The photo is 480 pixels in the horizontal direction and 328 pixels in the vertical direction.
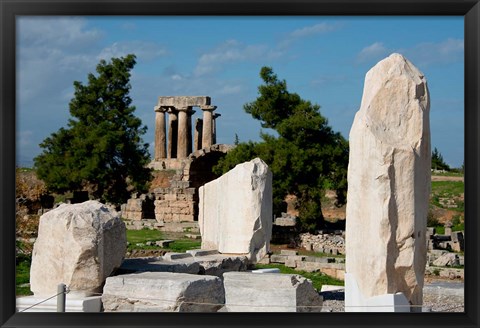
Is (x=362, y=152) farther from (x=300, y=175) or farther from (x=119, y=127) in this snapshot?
(x=119, y=127)

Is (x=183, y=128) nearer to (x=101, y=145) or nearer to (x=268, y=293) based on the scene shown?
(x=101, y=145)

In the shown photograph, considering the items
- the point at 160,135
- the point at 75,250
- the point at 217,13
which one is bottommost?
the point at 75,250

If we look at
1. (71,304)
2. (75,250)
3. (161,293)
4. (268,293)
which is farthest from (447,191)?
(71,304)

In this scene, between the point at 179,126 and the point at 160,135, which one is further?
the point at 160,135

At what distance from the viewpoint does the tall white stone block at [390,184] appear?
22.3 ft

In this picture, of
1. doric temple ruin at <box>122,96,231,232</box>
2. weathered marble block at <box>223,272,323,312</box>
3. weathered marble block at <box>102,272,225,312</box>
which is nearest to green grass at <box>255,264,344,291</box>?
weathered marble block at <box>223,272,323,312</box>

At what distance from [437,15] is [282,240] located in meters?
20.0

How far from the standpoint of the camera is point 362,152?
696 cm

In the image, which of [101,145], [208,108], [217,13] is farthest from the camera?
[208,108]

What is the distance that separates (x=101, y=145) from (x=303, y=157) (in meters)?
9.91

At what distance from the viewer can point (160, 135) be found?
138 feet

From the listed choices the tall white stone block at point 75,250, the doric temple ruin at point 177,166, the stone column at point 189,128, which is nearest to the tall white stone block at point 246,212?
the tall white stone block at point 75,250

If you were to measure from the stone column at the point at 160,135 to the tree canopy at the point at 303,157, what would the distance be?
14862 mm

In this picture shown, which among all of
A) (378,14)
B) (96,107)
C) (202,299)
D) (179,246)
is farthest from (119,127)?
(378,14)
